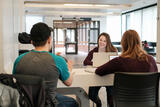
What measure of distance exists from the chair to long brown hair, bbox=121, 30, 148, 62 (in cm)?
23

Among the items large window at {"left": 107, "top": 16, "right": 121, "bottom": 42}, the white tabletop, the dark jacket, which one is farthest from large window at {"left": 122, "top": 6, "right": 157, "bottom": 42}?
the dark jacket

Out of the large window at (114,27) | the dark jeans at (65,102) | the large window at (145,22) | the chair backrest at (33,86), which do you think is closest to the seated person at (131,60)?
the dark jeans at (65,102)

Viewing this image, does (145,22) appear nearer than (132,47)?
No

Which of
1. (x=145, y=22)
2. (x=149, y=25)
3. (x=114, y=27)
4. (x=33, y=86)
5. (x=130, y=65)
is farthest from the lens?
(x=114, y=27)

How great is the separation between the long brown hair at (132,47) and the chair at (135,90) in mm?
232

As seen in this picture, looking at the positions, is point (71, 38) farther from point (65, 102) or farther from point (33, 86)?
point (33, 86)

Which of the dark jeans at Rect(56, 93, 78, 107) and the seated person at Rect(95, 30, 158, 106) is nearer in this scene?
the dark jeans at Rect(56, 93, 78, 107)

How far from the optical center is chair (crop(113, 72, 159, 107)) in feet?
5.17

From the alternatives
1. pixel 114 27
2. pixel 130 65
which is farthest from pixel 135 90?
→ pixel 114 27

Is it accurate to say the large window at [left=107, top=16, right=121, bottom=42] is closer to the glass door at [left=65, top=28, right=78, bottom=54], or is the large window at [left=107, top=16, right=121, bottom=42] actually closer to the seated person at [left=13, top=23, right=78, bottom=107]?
the glass door at [left=65, top=28, right=78, bottom=54]

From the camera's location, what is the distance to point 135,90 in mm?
1636

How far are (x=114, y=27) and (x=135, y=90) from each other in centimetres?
1216

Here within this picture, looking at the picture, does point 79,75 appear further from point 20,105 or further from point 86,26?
point 86,26

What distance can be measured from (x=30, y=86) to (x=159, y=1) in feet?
18.5
